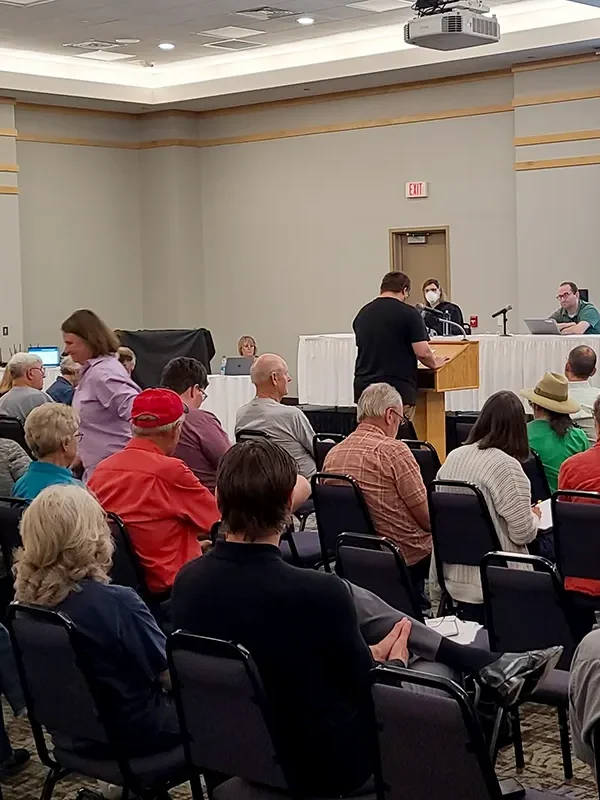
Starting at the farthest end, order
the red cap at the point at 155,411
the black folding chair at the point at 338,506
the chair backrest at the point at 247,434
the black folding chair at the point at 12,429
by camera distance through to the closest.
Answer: the black folding chair at the point at 12,429
the chair backrest at the point at 247,434
the black folding chair at the point at 338,506
the red cap at the point at 155,411

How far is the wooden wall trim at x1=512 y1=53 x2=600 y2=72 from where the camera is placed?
39.7 feet

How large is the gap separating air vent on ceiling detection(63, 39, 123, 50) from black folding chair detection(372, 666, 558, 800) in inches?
451

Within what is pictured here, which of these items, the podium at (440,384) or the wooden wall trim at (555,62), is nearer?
the podium at (440,384)

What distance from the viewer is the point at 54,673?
298 centimetres

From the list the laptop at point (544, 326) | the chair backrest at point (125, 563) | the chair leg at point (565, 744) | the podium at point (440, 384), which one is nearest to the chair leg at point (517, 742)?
the chair leg at point (565, 744)

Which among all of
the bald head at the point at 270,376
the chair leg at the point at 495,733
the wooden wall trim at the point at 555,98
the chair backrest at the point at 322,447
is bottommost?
the chair leg at the point at 495,733

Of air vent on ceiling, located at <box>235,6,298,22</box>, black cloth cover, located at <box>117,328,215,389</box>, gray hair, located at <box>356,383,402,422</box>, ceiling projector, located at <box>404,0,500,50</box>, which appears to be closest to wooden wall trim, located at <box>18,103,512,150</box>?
air vent on ceiling, located at <box>235,6,298,22</box>

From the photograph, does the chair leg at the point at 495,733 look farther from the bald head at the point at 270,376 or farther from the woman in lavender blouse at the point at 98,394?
the bald head at the point at 270,376

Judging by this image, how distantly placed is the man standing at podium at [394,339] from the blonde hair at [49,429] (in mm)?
3591

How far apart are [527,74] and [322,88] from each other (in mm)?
2564

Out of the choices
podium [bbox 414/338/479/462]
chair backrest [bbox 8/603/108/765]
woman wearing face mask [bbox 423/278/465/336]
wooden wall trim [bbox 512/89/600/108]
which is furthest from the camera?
wooden wall trim [bbox 512/89/600/108]

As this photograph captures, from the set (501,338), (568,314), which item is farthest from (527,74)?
(501,338)

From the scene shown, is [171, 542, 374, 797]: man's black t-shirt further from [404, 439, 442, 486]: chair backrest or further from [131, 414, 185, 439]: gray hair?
[404, 439, 442, 486]: chair backrest

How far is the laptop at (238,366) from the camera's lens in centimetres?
1201
